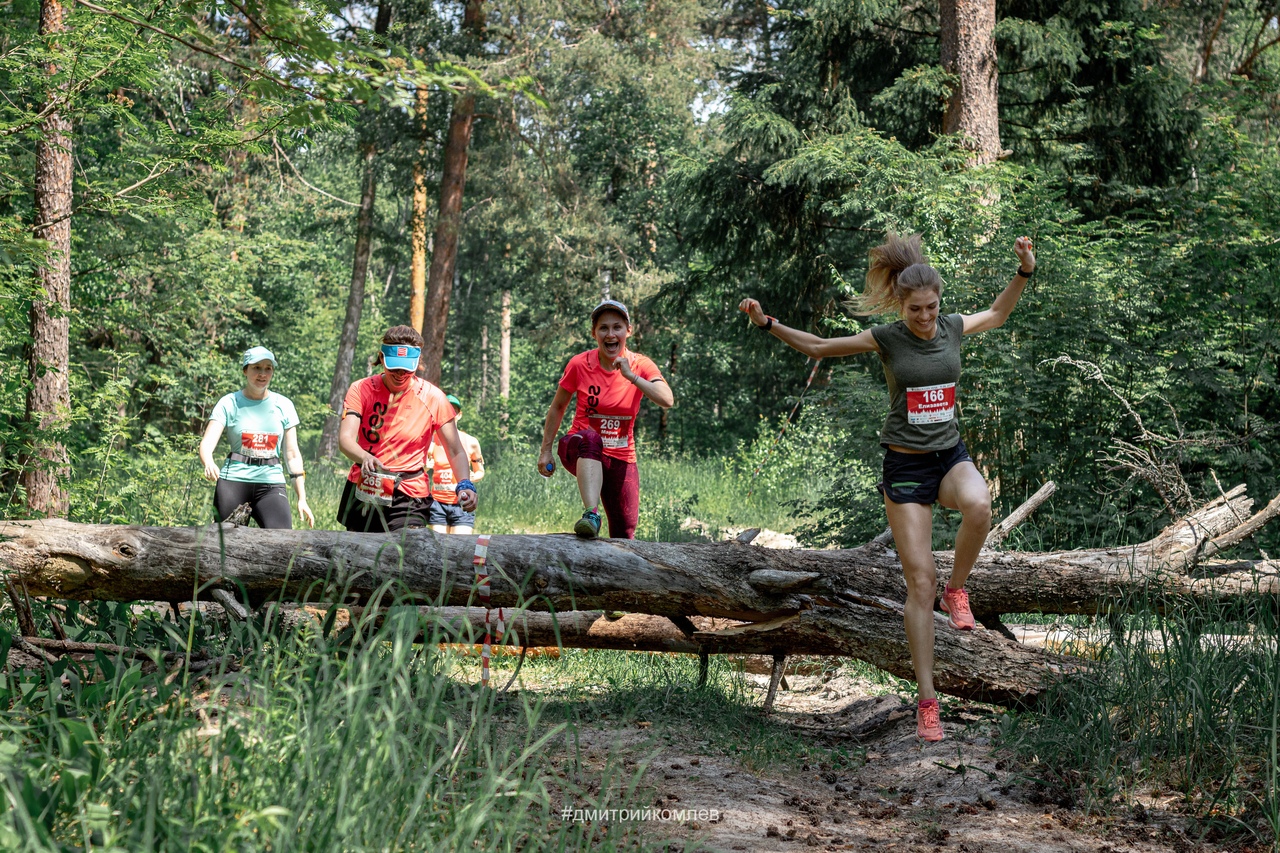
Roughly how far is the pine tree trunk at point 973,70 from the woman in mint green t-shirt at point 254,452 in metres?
9.38

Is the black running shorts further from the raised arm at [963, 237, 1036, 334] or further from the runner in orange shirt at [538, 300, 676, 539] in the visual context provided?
the runner in orange shirt at [538, 300, 676, 539]

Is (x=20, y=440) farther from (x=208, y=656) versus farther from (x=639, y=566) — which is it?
(x=639, y=566)

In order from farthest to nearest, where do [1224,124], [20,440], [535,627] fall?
[1224,124]
[20,440]
[535,627]

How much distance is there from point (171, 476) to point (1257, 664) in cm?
1077

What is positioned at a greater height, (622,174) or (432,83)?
(622,174)

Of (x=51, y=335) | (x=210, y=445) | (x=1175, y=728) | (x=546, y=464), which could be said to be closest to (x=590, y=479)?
(x=546, y=464)

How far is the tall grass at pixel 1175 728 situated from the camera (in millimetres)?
3906

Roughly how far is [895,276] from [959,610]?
1.79 m

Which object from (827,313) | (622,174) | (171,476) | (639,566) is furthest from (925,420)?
(622,174)

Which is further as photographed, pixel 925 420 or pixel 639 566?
pixel 639 566

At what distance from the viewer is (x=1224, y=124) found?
12195mm

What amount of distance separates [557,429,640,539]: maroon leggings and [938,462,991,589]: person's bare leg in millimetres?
2188

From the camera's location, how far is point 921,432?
188 inches

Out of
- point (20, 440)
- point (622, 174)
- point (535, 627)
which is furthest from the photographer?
point (622, 174)
